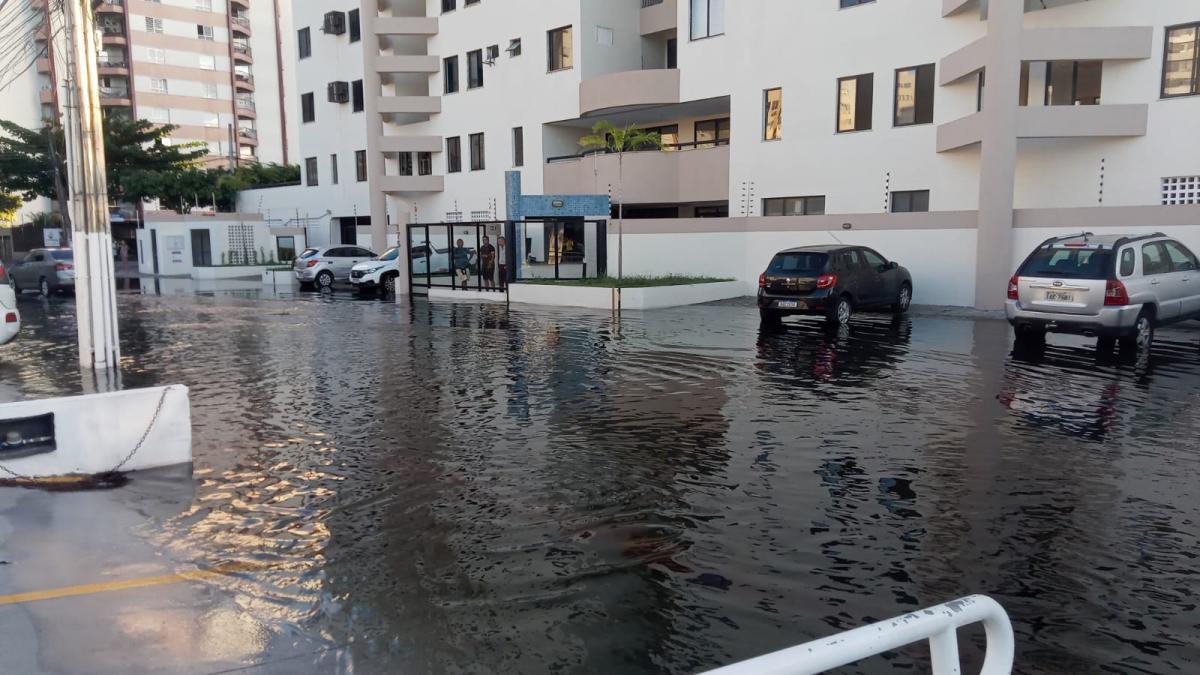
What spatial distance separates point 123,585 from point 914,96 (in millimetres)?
23562

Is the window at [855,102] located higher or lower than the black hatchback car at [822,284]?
higher

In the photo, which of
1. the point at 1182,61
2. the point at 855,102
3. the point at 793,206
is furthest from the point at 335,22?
the point at 1182,61

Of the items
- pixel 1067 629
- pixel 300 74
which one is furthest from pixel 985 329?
pixel 300 74

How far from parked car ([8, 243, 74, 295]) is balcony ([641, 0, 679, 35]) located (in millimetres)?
23073

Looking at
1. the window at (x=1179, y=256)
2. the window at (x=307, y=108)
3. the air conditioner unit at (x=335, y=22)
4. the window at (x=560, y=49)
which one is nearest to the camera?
the window at (x=1179, y=256)

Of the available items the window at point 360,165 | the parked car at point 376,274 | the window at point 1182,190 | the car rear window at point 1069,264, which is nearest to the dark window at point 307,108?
the window at point 360,165

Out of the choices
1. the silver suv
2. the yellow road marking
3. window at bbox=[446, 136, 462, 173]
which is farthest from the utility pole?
window at bbox=[446, 136, 462, 173]

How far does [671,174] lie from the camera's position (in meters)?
32.0

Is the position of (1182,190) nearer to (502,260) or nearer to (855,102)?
(855,102)

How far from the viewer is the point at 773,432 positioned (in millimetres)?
9398

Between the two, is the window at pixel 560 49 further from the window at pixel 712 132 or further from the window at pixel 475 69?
the window at pixel 712 132

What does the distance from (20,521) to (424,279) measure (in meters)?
24.2

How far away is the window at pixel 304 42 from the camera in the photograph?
160 ft

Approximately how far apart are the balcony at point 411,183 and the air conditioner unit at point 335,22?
9.18 meters
